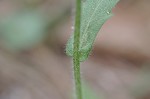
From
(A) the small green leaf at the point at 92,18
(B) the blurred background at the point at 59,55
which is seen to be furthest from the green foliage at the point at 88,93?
(A) the small green leaf at the point at 92,18

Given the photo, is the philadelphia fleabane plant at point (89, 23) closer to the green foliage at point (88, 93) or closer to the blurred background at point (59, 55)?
the green foliage at point (88, 93)

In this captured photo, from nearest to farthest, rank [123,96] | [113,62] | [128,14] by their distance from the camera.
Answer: [123,96] < [113,62] < [128,14]

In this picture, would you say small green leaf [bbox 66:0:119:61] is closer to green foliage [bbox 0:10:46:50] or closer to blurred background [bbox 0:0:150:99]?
blurred background [bbox 0:0:150:99]

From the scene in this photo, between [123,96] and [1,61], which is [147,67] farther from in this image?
[1,61]

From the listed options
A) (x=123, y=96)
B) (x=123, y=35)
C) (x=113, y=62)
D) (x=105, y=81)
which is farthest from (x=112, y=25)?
(x=123, y=96)

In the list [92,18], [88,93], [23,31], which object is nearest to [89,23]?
[92,18]
